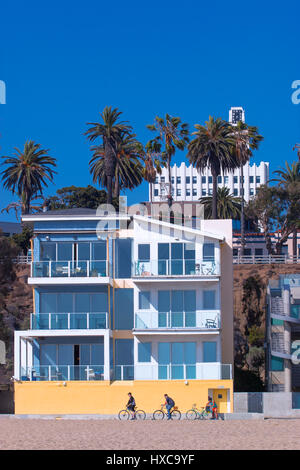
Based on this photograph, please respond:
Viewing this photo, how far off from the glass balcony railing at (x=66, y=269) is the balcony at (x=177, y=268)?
2.17 metres

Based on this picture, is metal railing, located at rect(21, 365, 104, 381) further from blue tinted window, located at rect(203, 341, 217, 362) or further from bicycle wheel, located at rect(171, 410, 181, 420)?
blue tinted window, located at rect(203, 341, 217, 362)

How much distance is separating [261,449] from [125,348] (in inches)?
778

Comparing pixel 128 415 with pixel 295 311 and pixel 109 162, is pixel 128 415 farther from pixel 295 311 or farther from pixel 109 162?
pixel 109 162

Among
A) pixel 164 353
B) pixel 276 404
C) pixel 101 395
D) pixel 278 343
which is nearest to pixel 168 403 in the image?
pixel 101 395

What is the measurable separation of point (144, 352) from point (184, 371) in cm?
260

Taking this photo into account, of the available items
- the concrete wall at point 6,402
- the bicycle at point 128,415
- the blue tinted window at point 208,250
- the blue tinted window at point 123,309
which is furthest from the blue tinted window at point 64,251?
the bicycle at point 128,415

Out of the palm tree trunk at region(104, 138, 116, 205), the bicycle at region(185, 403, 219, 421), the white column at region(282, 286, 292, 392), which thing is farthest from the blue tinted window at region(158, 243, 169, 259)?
the palm tree trunk at region(104, 138, 116, 205)

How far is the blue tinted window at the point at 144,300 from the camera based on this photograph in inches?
2135

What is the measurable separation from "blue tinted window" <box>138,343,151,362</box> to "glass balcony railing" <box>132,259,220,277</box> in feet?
12.7

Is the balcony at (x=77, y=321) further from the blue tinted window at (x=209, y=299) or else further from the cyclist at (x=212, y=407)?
the cyclist at (x=212, y=407)

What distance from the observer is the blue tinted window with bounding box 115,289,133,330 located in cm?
5466

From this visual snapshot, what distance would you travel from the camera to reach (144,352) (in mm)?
53281

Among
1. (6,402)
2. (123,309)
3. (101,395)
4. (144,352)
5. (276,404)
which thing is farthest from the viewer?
(6,402)
